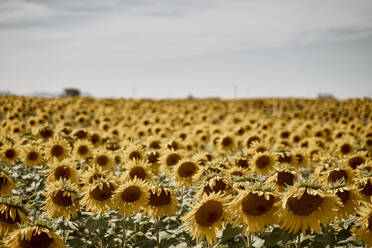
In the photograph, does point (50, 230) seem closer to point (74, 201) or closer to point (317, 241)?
point (74, 201)

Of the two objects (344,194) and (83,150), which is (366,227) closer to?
(344,194)

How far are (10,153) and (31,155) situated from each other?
543 millimetres

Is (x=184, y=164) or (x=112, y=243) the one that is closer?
(x=112, y=243)

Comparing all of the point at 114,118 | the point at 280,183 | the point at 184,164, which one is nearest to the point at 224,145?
the point at 184,164

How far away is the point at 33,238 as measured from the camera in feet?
10.3

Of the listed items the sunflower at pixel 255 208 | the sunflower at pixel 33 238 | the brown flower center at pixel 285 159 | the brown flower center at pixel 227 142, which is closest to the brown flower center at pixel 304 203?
the sunflower at pixel 255 208

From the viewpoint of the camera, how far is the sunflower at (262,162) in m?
6.23

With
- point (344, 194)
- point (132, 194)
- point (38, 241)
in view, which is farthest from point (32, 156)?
point (344, 194)

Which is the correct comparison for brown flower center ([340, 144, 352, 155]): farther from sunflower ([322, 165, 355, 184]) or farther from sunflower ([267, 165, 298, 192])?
sunflower ([267, 165, 298, 192])

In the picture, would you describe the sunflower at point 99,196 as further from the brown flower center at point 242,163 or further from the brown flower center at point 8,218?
the brown flower center at point 242,163

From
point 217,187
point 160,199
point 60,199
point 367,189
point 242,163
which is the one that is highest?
point 367,189

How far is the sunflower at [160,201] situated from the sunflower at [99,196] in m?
0.58

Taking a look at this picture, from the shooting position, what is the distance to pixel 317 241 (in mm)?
3930

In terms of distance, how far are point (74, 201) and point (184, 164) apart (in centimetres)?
206
